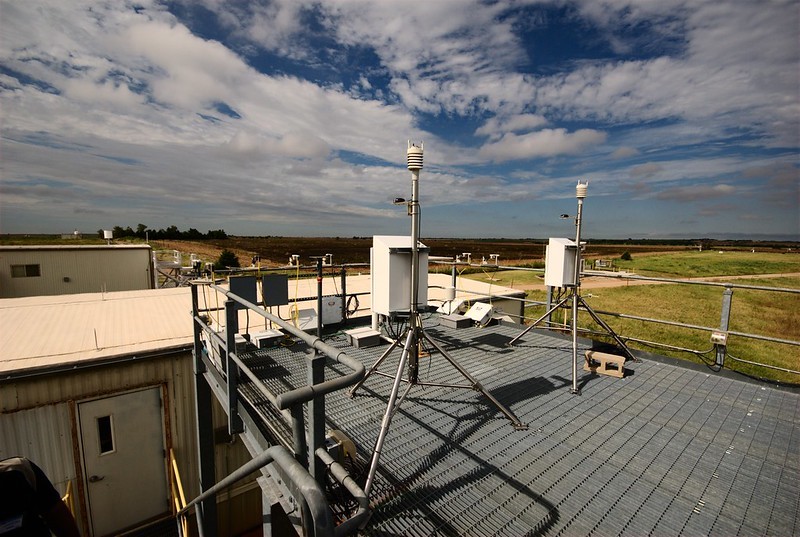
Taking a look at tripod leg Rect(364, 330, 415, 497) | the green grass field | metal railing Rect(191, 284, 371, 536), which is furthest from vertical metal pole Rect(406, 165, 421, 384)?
the green grass field

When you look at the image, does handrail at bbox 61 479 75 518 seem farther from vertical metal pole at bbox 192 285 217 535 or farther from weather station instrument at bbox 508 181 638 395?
weather station instrument at bbox 508 181 638 395

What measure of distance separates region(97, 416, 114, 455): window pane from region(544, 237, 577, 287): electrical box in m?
7.92

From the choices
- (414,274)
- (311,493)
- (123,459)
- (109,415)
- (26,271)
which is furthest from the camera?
(26,271)

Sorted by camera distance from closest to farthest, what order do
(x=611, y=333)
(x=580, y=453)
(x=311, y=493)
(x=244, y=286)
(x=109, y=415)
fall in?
1. (x=311, y=493)
2. (x=580, y=453)
3. (x=611, y=333)
4. (x=244, y=286)
5. (x=109, y=415)

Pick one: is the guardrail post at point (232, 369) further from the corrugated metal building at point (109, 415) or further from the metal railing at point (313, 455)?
the corrugated metal building at point (109, 415)

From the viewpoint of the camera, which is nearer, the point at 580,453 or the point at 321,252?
the point at 580,453

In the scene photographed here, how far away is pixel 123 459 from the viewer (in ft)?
21.5

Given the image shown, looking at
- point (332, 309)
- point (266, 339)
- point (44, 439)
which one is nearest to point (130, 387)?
point (44, 439)

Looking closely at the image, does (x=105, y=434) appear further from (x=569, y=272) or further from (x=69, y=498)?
(x=569, y=272)

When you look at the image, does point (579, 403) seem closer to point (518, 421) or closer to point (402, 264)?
point (518, 421)

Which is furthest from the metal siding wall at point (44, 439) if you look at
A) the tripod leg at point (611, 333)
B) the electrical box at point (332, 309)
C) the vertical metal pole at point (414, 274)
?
the tripod leg at point (611, 333)

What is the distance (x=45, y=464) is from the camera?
589 centimetres

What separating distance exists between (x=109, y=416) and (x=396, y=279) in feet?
19.7

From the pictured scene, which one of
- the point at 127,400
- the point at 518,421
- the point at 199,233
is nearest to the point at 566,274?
the point at 518,421
